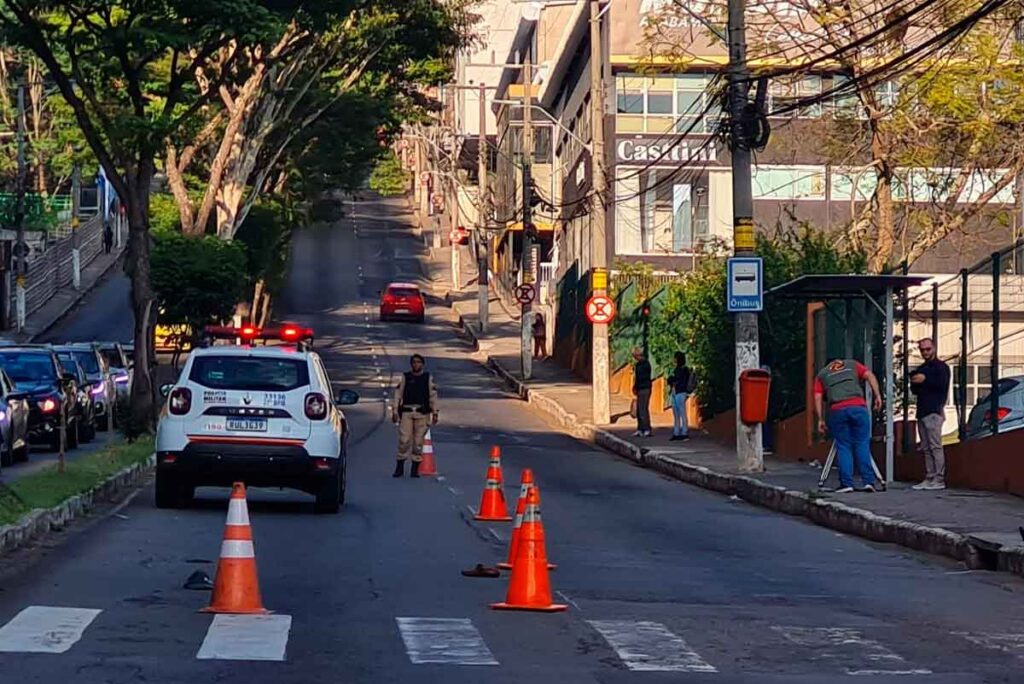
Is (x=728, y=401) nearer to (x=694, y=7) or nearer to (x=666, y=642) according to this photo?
(x=694, y=7)

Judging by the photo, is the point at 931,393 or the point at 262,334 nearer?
the point at 931,393

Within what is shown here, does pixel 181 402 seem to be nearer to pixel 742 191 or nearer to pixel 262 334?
pixel 262 334

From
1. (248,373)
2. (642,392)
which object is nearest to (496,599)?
(248,373)

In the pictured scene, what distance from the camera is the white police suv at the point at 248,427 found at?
18.2 meters

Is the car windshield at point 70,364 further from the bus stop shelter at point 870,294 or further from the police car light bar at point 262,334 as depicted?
the bus stop shelter at point 870,294

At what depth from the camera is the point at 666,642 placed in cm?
1060

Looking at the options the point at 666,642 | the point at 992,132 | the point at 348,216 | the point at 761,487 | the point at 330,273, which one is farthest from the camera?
the point at 348,216

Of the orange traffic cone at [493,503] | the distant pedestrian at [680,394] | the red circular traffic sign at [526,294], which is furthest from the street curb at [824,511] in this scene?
the red circular traffic sign at [526,294]

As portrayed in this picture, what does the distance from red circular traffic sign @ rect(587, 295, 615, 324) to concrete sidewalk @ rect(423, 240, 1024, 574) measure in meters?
2.32

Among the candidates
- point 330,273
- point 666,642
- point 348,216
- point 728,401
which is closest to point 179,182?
point 728,401

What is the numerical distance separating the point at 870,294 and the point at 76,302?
53.1 m

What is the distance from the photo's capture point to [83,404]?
32.4 metres

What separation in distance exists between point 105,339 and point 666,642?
54.2m

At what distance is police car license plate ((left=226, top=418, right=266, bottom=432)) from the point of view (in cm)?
1828
